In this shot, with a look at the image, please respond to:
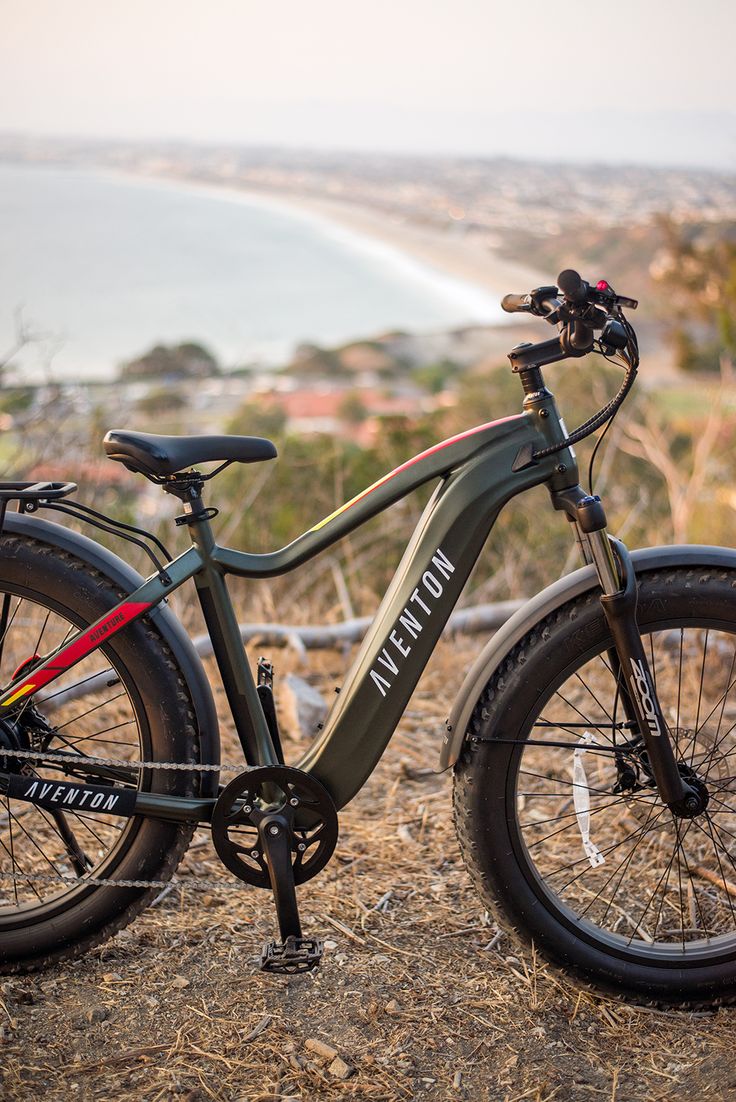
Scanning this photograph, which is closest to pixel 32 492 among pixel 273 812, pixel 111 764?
pixel 111 764

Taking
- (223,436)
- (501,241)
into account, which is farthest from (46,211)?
(223,436)

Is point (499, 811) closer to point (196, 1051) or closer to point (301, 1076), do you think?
point (301, 1076)

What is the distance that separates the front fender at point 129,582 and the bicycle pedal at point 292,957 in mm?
472

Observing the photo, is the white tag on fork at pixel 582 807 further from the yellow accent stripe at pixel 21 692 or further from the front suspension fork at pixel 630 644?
the yellow accent stripe at pixel 21 692

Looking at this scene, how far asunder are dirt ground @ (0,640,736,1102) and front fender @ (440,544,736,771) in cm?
57

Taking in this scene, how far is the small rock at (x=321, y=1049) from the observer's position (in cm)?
192

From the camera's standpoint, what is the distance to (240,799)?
209 centimetres

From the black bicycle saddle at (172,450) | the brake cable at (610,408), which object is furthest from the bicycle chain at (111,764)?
the brake cable at (610,408)

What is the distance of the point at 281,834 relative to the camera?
2.05 m

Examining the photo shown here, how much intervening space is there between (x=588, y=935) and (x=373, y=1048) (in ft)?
1.66

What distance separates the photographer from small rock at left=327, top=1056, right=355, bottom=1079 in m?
1.88

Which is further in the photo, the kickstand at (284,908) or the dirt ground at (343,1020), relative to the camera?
the kickstand at (284,908)

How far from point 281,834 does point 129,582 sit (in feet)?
2.04

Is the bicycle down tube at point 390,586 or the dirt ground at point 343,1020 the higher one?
the bicycle down tube at point 390,586
